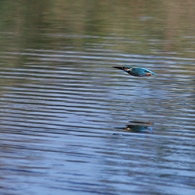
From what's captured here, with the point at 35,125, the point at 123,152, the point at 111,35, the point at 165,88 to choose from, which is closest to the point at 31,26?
→ the point at 111,35

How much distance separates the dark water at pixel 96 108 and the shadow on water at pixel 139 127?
1cm

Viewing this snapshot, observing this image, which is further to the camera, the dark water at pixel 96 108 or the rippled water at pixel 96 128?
the dark water at pixel 96 108

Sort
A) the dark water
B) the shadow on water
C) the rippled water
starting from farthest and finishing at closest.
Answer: the shadow on water
the dark water
the rippled water

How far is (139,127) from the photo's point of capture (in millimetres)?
9500

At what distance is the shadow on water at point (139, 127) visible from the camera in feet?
30.7

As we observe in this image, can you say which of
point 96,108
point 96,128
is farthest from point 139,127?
point 96,108

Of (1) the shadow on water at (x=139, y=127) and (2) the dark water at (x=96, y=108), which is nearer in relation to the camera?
(2) the dark water at (x=96, y=108)

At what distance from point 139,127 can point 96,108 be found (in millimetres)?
971

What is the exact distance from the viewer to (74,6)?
22.2 m

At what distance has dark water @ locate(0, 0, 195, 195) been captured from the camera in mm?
7551

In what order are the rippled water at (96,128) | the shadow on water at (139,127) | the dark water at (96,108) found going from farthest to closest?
the shadow on water at (139,127) → the dark water at (96,108) → the rippled water at (96,128)

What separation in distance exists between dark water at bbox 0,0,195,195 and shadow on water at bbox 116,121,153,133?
0.4 inches

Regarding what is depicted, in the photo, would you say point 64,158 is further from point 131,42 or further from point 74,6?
point 74,6

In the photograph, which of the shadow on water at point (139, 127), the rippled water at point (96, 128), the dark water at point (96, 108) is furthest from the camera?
the shadow on water at point (139, 127)
